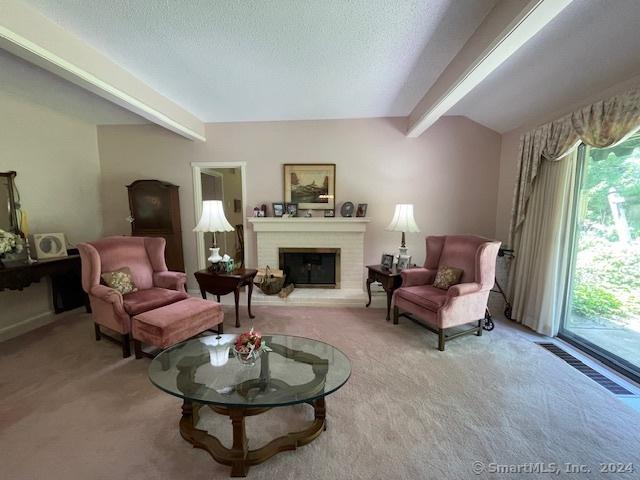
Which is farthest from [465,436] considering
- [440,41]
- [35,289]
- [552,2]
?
[35,289]

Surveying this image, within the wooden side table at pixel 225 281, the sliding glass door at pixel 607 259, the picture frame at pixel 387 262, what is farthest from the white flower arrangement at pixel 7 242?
the sliding glass door at pixel 607 259

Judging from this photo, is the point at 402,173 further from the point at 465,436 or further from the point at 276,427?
the point at 276,427

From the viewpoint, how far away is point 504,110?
3.22 meters

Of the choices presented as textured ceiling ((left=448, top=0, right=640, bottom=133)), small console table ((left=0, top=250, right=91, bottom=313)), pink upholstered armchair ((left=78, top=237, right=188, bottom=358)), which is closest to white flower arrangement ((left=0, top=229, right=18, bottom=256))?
small console table ((left=0, top=250, right=91, bottom=313))

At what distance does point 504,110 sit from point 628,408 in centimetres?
298

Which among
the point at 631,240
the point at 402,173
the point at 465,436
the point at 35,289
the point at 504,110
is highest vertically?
the point at 504,110

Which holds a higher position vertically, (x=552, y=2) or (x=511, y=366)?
(x=552, y=2)

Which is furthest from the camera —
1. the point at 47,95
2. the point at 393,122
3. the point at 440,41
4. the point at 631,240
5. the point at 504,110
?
the point at 393,122

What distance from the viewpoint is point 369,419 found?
68.8 inches

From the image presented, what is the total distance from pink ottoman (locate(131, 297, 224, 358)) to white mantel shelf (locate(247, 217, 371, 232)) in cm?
162

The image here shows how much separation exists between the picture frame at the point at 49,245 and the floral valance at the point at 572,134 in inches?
211

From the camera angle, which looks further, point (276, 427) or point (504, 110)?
point (504, 110)

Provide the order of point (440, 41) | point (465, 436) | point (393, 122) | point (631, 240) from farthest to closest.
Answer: point (393, 122) < point (631, 240) < point (440, 41) < point (465, 436)

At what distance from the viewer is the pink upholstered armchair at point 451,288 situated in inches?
103
